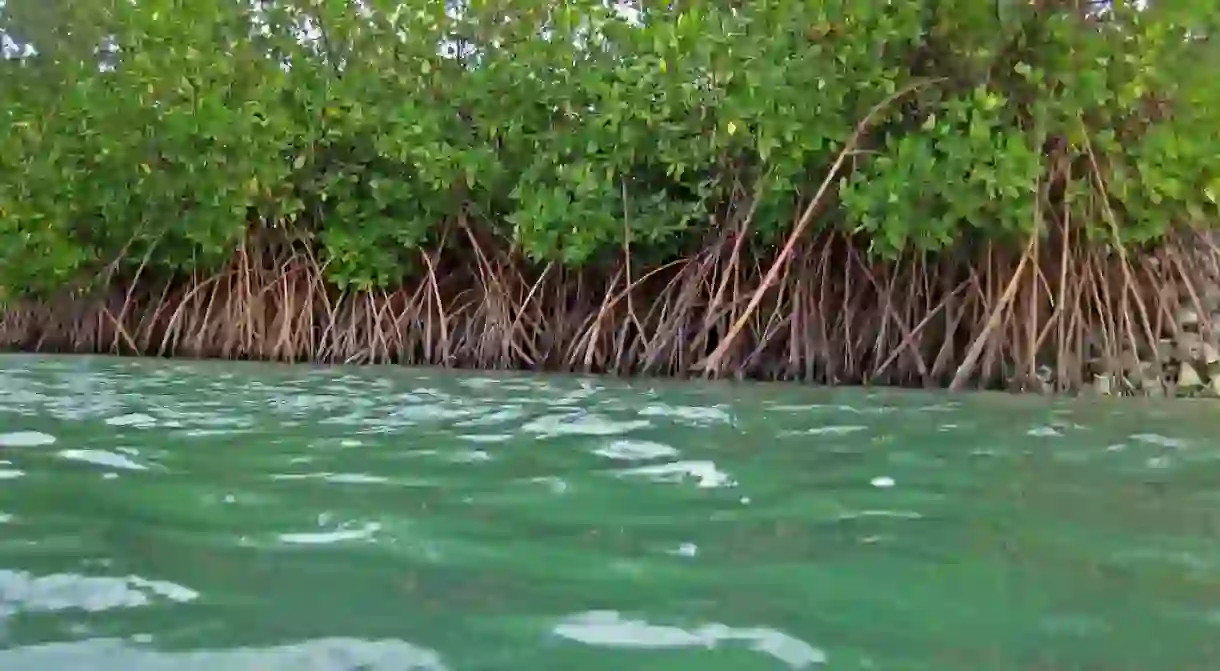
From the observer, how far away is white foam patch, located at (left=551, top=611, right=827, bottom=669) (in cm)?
177

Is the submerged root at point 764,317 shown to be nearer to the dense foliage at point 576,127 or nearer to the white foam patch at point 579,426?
the dense foliage at point 576,127

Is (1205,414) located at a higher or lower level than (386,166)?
lower

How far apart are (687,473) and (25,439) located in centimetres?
227

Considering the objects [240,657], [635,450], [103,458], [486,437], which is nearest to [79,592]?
[240,657]

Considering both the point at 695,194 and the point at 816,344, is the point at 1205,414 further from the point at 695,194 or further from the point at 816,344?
the point at 695,194

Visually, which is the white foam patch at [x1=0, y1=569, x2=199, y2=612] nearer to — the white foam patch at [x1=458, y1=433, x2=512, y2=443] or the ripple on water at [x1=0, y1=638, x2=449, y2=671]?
the ripple on water at [x1=0, y1=638, x2=449, y2=671]

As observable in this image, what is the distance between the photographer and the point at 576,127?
9.12m

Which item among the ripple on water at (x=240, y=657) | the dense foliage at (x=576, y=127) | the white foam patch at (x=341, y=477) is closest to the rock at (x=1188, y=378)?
the dense foliage at (x=576, y=127)

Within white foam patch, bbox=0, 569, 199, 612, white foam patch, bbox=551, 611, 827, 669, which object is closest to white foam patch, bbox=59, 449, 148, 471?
white foam patch, bbox=0, 569, 199, 612

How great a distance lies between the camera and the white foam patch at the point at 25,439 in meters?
3.83

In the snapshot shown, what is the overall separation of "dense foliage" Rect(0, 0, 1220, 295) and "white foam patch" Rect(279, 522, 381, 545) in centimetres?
541

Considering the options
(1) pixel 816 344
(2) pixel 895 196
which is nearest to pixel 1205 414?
(2) pixel 895 196

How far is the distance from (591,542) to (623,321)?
6.70 meters

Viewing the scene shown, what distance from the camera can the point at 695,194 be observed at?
902 cm
